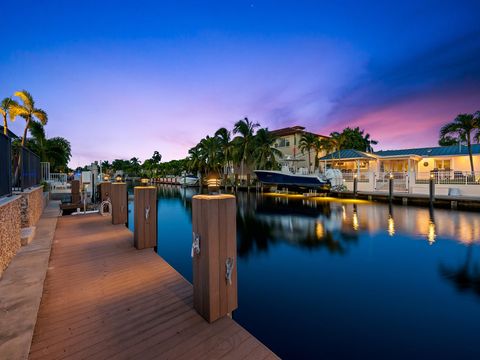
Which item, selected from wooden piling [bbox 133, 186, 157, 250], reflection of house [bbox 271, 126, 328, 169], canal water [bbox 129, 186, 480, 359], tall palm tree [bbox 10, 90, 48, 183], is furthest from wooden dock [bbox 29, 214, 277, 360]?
reflection of house [bbox 271, 126, 328, 169]

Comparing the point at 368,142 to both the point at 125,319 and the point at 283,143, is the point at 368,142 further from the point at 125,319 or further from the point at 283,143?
the point at 125,319

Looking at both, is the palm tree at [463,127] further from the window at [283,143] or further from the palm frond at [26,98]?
the palm frond at [26,98]

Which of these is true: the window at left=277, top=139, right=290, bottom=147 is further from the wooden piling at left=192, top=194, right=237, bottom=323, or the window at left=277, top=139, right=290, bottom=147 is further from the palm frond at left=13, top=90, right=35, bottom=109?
the wooden piling at left=192, top=194, right=237, bottom=323

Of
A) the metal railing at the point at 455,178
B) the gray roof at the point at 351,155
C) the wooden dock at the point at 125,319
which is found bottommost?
the wooden dock at the point at 125,319

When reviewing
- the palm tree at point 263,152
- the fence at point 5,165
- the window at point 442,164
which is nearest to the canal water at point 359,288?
the fence at point 5,165

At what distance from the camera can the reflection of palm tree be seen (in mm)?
5098

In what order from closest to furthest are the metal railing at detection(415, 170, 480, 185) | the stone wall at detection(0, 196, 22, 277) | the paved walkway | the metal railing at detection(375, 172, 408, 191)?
the paved walkway < the stone wall at detection(0, 196, 22, 277) < the metal railing at detection(415, 170, 480, 185) < the metal railing at detection(375, 172, 408, 191)

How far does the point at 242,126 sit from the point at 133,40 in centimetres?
1672

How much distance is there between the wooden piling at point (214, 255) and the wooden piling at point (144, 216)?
3016 mm

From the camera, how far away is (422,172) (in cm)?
2277

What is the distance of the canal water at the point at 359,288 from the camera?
10.9 feet

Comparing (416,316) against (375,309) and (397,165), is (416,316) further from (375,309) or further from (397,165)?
(397,165)

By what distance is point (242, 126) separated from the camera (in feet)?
103

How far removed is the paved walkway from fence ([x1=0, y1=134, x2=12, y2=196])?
1.32 metres
